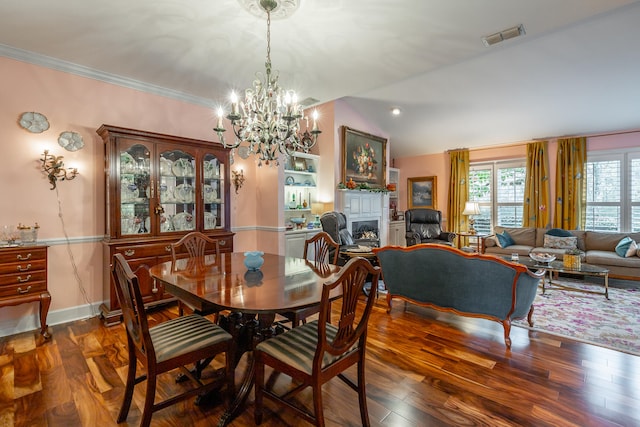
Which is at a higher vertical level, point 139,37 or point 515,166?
point 139,37

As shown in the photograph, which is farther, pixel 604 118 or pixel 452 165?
pixel 452 165

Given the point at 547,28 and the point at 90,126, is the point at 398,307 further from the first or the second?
the point at 90,126

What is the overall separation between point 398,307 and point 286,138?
→ 2.36 meters

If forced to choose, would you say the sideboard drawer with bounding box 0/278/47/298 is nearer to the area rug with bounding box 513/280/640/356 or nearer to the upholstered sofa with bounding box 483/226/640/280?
the area rug with bounding box 513/280/640/356

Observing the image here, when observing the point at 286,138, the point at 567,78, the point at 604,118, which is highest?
the point at 567,78

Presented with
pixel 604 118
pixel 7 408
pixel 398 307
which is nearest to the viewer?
pixel 7 408

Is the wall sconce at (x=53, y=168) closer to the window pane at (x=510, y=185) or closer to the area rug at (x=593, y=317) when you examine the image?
the area rug at (x=593, y=317)

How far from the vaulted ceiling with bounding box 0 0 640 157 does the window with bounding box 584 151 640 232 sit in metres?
0.60

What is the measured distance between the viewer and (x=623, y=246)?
461 centimetres

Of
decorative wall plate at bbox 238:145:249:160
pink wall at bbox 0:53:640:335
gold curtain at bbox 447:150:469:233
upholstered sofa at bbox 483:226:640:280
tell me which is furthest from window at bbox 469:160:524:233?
pink wall at bbox 0:53:640:335

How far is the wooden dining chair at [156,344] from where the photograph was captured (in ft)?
4.88

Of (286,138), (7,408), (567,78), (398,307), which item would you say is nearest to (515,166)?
(567,78)

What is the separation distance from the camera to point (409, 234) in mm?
6133

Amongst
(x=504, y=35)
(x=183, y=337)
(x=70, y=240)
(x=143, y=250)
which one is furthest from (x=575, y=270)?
(x=70, y=240)
